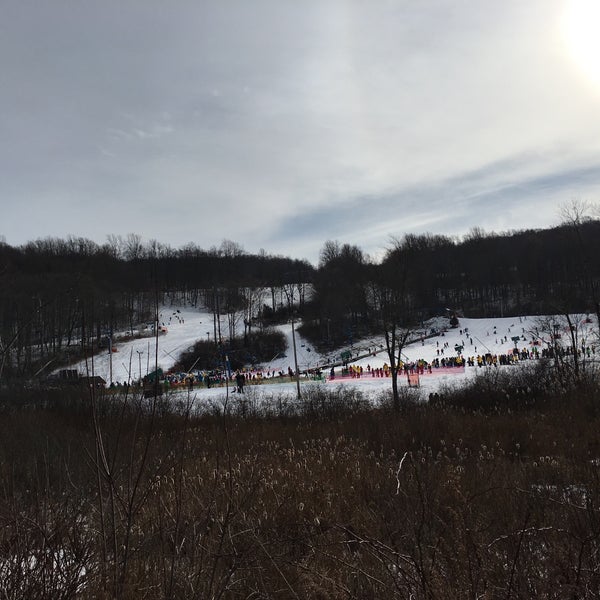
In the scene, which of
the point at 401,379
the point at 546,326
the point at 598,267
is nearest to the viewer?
the point at 401,379

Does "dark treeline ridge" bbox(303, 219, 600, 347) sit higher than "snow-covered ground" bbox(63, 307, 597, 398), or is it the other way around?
"dark treeline ridge" bbox(303, 219, 600, 347)

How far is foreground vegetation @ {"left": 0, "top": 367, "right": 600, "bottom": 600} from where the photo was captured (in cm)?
229

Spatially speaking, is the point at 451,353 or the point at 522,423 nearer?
the point at 522,423

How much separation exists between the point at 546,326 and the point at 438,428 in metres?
30.2

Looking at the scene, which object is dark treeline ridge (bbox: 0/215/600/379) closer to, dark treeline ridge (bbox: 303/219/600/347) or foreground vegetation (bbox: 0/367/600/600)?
dark treeline ridge (bbox: 303/219/600/347)

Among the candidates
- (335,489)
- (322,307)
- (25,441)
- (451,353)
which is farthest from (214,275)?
(335,489)

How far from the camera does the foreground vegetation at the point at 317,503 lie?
2.29m

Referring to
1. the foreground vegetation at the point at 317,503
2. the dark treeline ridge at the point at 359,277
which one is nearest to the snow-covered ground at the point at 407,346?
the dark treeline ridge at the point at 359,277

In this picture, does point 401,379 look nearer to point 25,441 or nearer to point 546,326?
point 546,326

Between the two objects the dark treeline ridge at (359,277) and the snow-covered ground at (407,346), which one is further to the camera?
the dark treeline ridge at (359,277)

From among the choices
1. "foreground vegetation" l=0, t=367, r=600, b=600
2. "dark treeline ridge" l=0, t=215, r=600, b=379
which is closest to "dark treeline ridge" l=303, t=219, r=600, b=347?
"dark treeline ridge" l=0, t=215, r=600, b=379

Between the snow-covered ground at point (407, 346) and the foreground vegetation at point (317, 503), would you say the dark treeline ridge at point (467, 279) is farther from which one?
the foreground vegetation at point (317, 503)

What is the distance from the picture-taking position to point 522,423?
11734 millimetres

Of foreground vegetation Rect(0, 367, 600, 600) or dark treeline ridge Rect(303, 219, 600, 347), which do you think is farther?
dark treeline ridge Rect(303, 219, 600, 347)
